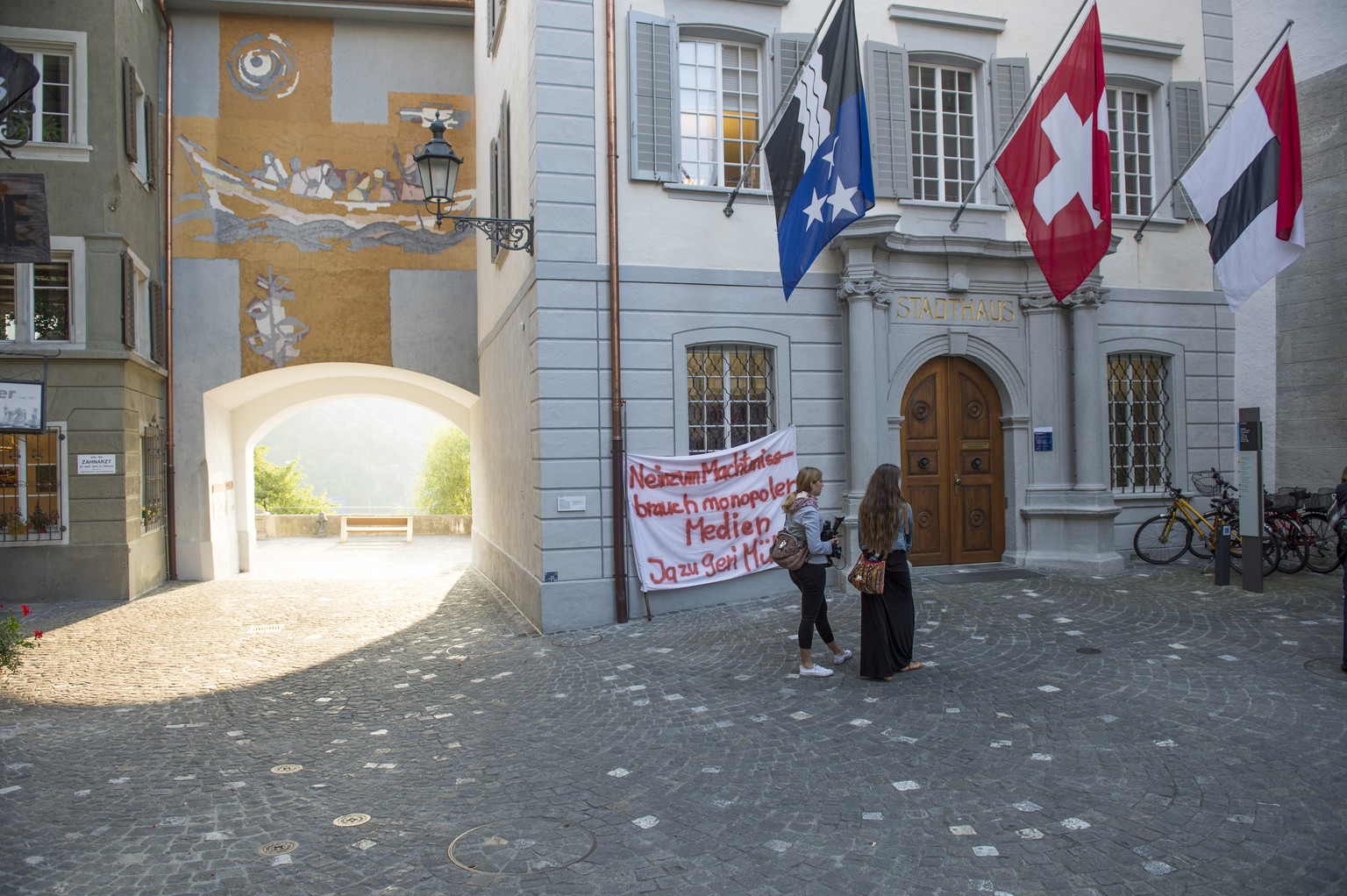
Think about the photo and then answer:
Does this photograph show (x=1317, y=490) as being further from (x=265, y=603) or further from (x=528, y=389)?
(x=265, y=603)

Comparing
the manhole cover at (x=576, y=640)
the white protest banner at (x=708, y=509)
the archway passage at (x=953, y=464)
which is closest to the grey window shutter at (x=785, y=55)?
the archway passage at (x=953, y=464)

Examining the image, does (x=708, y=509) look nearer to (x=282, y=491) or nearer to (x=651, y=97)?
(x=651, y=97)

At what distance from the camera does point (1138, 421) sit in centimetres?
1227

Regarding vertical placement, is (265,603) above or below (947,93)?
below

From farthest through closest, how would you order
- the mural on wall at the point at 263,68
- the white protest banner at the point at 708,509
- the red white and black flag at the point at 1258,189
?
1. the mural on wall at the point at 263,68
2. the white protest banner at the point at 708,509
3. the red white and black flag at the point at 1258,189

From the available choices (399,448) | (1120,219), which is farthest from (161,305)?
(399,448)

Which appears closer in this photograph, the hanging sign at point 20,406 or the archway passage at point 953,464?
the hanging sign at point 20,406

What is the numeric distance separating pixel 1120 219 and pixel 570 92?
7323mm

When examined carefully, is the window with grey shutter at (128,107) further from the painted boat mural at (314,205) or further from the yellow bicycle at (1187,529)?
the yellow bicycle at (1187,529)

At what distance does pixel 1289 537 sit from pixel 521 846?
408 inches

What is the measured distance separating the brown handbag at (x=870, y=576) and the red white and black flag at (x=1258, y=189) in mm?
4884

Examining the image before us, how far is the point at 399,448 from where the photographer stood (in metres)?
148

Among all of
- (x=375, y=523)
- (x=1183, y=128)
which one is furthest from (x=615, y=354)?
(x=375, y=523)

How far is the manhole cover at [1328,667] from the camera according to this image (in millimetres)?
6730
